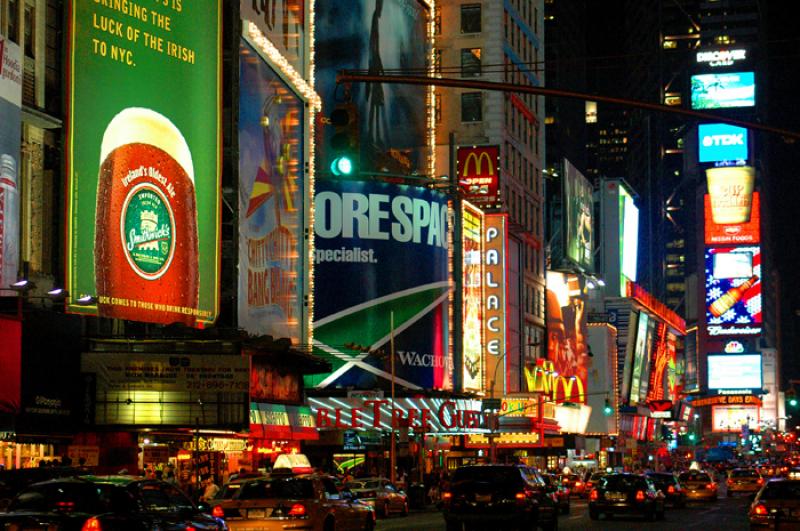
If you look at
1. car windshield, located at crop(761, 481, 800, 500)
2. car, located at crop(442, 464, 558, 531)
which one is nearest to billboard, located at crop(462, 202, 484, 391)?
car, located at crop(442, 464, 558, 531)

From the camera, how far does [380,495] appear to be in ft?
171

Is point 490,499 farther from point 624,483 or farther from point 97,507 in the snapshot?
point 97,507

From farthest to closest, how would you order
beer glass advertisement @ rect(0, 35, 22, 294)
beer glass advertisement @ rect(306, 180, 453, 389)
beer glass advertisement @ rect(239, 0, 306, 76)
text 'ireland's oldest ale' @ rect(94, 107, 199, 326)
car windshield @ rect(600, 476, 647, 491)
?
beer glass advertisement @ rect(306, 180, 453, 389) < beer glass advertisement @ rect(239, 0, 306, 76) < text 'ireland's oldest ale' @ rect(94, 107, 199, 326) < car windshield @ rect(600, 476, 647, 491) < beer glass advertisement @ rect(0, 35, 22, 294)

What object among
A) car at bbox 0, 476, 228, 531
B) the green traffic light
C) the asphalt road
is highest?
the green traffic light

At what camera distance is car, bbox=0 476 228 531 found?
63.2ft

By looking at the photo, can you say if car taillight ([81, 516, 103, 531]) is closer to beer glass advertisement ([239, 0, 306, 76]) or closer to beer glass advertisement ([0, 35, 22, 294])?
beer glass advertisement ([0, 35, 22, 294])

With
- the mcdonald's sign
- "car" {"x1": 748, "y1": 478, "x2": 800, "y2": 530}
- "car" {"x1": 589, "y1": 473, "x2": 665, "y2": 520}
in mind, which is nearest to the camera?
"car" {"x1": 748, "y1": 478, "x2": 800, "y2": 530}

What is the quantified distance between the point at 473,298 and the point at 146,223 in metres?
46.1

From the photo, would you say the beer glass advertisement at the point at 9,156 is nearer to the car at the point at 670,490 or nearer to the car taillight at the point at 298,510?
the car taillight at the point at 298,510

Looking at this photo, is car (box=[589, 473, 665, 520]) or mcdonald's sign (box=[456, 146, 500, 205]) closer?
car (box=[589, 473, 665, 520])

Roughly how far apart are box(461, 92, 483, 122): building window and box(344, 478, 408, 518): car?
53329mm

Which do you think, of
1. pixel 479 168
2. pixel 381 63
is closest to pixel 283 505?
pixel 381 63

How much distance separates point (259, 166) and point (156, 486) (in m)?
38.3

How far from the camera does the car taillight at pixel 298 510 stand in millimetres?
28141
